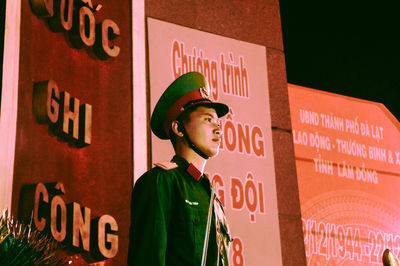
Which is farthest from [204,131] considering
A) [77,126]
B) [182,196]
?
[77,126]

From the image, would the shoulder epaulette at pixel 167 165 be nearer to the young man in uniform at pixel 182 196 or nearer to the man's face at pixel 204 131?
the young man in uniform at pixel 182 196

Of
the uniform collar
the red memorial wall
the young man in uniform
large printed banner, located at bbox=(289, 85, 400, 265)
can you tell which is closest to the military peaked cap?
the young man in uniform

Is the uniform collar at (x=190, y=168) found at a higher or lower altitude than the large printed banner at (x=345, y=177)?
lower

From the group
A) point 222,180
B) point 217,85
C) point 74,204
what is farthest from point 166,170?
point 217,85

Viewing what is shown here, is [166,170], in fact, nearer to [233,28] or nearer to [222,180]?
[222,180]

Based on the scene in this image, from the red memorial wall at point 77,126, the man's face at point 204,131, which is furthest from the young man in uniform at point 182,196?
the red memorial wall at point 77,126

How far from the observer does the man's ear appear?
2.58m

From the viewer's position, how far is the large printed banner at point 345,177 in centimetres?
585

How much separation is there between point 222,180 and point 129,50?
1.08 metres

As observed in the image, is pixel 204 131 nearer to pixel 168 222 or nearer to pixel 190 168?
pixel 190 168

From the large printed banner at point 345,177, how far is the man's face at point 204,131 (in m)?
3.31

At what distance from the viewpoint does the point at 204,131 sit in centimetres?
254

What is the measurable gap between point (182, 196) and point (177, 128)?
342 mm

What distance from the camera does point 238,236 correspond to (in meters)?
4.32
